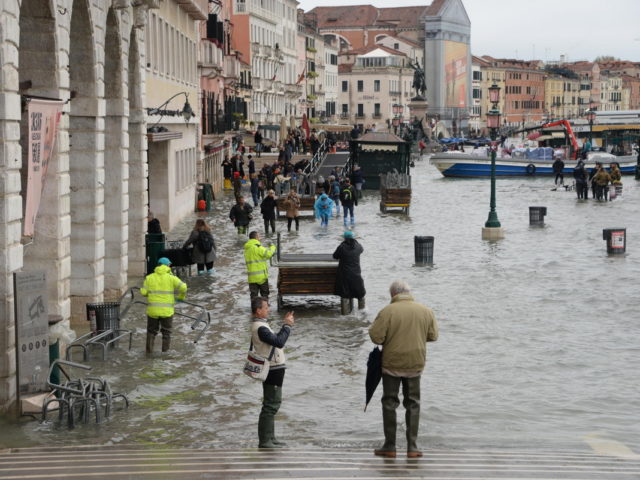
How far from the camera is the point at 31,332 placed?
13.8 m

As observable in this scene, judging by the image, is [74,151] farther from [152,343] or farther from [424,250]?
[424,250]

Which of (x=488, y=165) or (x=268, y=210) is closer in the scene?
(x=268, y=210)

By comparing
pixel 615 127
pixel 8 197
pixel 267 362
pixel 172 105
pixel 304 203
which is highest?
pixel 615 127

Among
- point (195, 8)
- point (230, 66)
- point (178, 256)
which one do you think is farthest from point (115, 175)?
point (230, 66)

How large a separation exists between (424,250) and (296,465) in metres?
18.5

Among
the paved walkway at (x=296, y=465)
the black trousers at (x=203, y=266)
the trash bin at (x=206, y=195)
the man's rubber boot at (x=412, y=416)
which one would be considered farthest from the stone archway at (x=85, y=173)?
the trash bin at (x=206, y=195)

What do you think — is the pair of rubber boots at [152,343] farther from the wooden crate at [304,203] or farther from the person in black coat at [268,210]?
the wooden crate at [304,203]

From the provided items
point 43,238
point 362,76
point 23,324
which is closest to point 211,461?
point 23,324

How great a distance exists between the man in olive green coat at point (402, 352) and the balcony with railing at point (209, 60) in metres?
38.6

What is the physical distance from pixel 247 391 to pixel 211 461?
4.16 metres

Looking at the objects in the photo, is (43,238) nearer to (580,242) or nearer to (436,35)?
(580,242)

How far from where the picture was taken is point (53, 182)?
55.7ft

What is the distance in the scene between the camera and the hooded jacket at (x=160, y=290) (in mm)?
17609

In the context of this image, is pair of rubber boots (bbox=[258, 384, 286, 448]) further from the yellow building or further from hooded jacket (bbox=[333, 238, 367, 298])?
the yellow building
